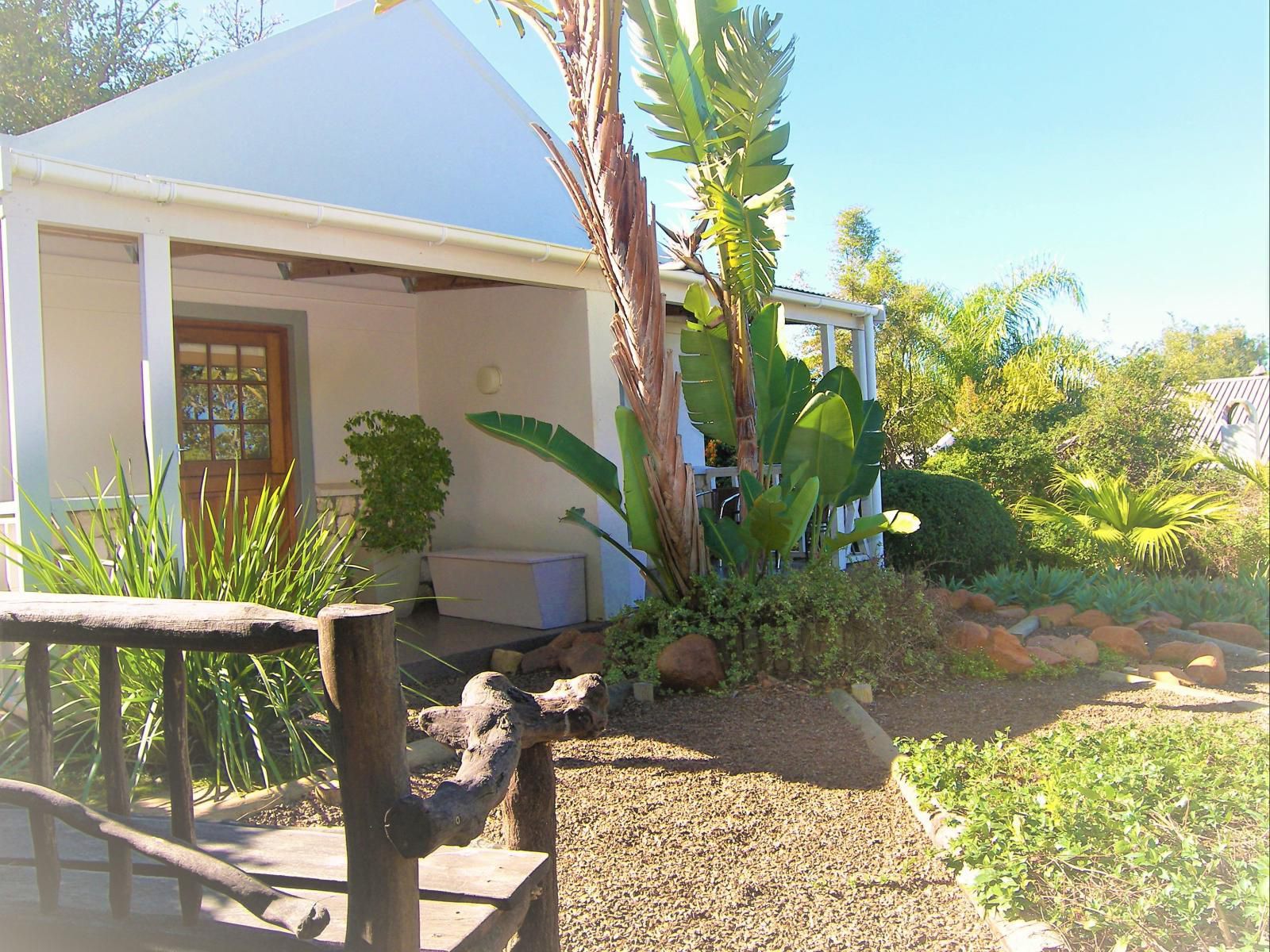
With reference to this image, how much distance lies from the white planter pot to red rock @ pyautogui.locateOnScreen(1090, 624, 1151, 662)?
217 inches

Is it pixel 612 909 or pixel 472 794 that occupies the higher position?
pixel 472 794

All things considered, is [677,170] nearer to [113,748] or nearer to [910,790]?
[910,790]

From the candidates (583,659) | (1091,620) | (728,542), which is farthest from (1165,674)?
(583,659)

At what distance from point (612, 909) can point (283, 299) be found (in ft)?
22.1

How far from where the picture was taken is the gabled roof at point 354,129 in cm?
749

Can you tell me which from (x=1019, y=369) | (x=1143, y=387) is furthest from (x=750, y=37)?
(x=1019, y=369)

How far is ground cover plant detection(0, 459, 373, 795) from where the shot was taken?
408 centimetres

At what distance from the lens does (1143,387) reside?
12.7 m

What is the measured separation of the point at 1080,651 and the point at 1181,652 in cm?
69

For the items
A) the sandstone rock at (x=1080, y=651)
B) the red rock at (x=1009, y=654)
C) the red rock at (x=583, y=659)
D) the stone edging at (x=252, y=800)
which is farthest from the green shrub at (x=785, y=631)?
the stone edging at (x=252, y=800)

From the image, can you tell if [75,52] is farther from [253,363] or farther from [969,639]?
[969,639]

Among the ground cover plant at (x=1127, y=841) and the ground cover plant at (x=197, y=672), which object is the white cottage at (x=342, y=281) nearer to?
the ground cover plant at (x=197, y=672)

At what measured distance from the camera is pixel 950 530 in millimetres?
10750

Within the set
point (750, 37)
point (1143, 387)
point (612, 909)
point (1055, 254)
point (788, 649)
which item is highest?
point (1055, 254)
